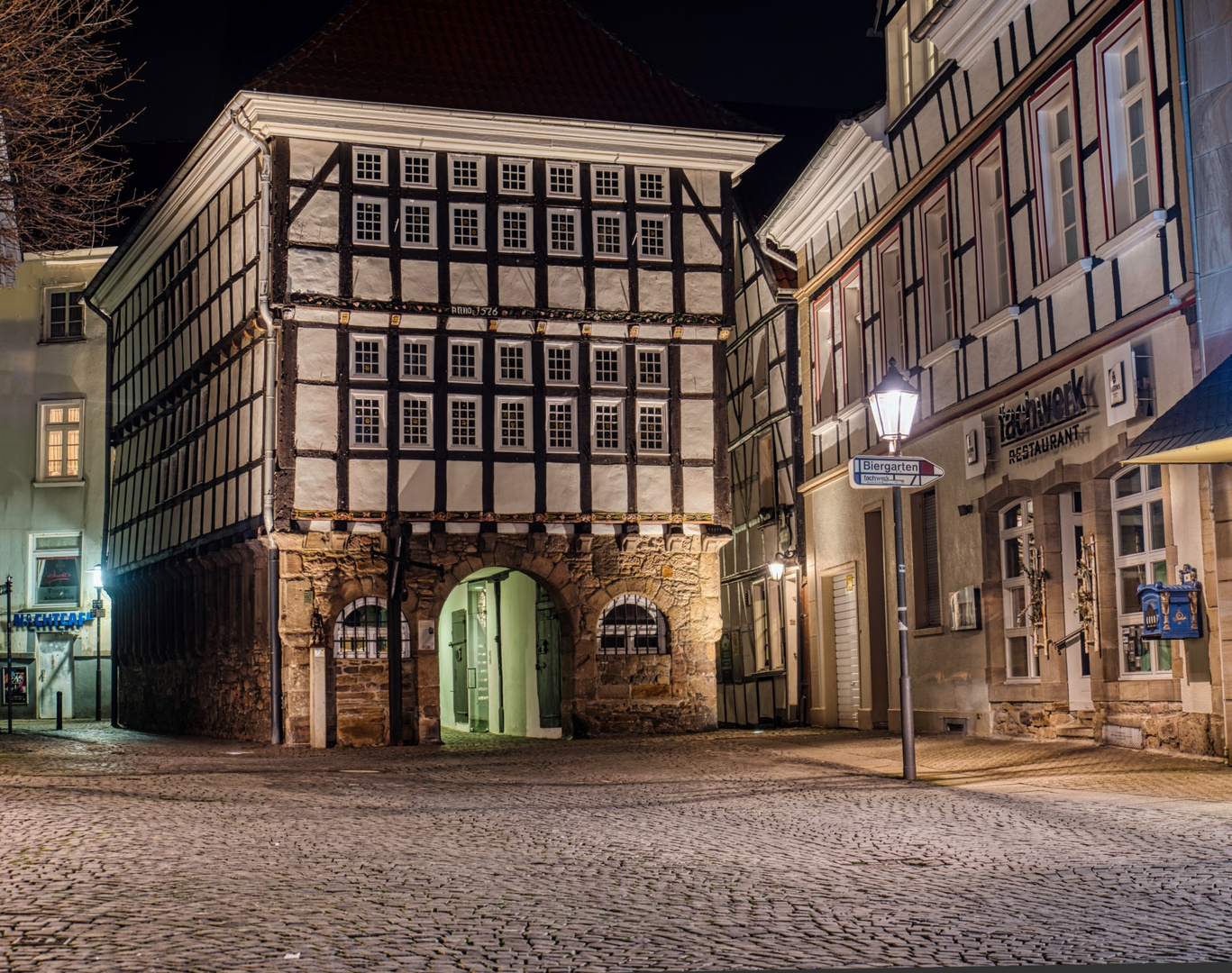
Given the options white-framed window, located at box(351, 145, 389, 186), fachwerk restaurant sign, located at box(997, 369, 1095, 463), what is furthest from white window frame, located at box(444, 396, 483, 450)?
fachwerk restaurant sign, located at box(997, 369, 1095, 463)

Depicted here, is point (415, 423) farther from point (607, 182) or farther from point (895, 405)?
point (895, 405)

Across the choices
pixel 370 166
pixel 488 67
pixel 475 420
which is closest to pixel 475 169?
pixel 370 166

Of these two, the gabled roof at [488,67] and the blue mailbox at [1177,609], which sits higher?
the gabled roof at [488,67]

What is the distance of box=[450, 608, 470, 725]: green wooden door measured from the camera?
3322 centimetres

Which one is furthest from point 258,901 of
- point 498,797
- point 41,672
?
point 41,672

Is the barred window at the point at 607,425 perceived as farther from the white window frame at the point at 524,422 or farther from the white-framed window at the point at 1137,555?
the white-framed window at the point at 1137,555

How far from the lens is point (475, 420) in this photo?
25438mm

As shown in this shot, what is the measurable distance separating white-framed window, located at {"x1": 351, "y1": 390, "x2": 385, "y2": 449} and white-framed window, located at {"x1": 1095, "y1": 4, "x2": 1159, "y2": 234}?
13.2 metres

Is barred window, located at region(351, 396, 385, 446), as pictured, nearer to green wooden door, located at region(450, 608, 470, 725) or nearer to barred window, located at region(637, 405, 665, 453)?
barred window, located at region(637, 405, 665, 453)

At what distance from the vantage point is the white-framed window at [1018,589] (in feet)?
56.8

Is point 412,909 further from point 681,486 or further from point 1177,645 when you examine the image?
point 681,486

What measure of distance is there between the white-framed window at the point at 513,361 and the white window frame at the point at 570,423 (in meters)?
0.60

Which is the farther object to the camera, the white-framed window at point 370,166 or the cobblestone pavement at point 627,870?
the white-framed window at point 370,166

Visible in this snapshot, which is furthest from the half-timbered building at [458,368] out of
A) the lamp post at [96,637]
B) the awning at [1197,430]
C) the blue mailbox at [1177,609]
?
the awning at [1197,430]
